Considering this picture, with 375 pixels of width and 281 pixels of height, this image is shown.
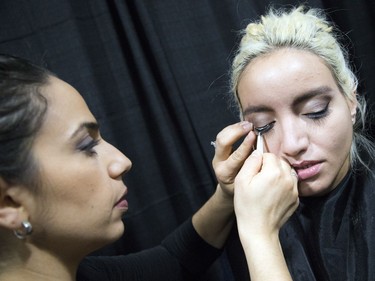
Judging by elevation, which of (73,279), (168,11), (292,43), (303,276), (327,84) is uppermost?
(168,11)

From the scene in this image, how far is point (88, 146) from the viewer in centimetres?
76

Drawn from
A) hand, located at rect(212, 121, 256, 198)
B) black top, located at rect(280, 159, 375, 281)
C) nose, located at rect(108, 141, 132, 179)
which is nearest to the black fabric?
black top, located at rect(280, 159, 375, 281)

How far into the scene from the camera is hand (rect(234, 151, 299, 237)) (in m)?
0.74

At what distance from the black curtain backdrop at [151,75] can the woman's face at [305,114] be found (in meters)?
0.43

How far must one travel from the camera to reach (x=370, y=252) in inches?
33.8

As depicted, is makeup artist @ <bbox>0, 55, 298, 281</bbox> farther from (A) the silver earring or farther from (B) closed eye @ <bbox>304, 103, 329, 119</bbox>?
(B) closed eye @ <bbox>304, 103, 329, 119</bbox>

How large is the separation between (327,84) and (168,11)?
2.06 ft

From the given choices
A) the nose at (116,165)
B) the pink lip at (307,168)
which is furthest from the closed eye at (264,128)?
the nose at (116,165)

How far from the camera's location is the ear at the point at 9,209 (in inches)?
26.3

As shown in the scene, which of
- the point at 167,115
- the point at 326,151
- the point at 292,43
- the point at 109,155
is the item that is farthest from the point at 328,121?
the point at 167,115

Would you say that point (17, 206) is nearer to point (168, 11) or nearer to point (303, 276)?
point (303, 276)

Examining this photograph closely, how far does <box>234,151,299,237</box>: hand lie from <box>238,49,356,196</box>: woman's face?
0.14 m

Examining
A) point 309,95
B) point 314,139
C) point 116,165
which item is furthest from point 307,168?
point 116,165

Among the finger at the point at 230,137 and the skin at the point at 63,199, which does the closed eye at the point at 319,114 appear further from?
the skin at the point at 63,199
